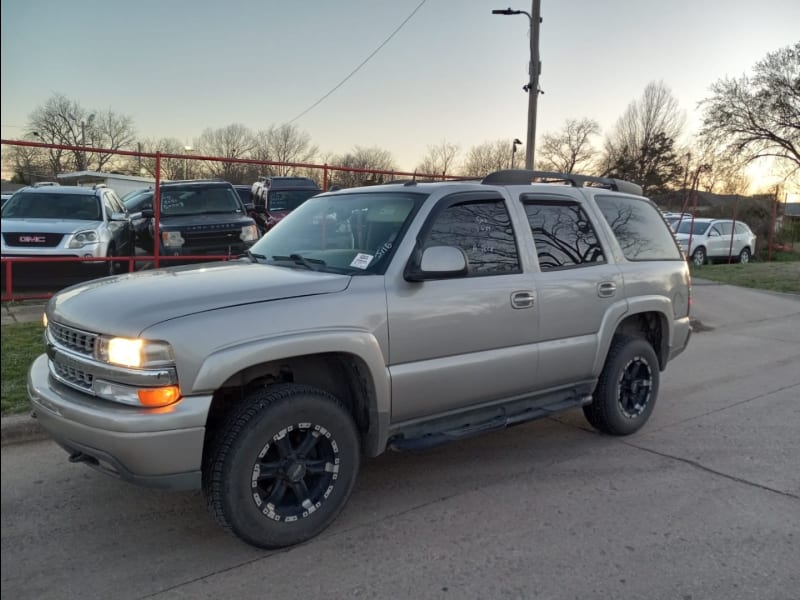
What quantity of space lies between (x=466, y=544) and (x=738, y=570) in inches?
52.8

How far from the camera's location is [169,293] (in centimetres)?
321

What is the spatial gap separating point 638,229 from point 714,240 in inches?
763

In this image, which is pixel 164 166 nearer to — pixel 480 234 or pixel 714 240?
pixel 480 234

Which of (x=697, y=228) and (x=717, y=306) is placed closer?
(x=717, y=306)

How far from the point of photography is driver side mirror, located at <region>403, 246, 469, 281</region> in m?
3.61

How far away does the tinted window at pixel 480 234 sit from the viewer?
13.2 ft

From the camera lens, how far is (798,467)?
177 inches

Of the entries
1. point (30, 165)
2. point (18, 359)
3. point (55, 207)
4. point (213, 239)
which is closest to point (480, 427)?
point (18, 359)

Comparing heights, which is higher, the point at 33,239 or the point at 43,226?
the point at 43,226

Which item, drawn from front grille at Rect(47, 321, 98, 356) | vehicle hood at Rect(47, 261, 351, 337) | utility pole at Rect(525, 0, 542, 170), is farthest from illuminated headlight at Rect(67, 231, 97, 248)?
utility pole at Rect(525, 0, 542, 170)

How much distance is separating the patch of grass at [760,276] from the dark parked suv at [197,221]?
460 inches

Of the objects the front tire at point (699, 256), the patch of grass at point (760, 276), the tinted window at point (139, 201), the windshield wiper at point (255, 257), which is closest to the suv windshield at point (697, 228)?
the front tire at point (699, 256)

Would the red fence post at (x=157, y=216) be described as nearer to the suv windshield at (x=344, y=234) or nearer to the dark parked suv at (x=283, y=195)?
the dark parked suv at (x=283, y=195)

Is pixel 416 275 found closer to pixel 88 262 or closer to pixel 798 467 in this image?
pixel 798 467
